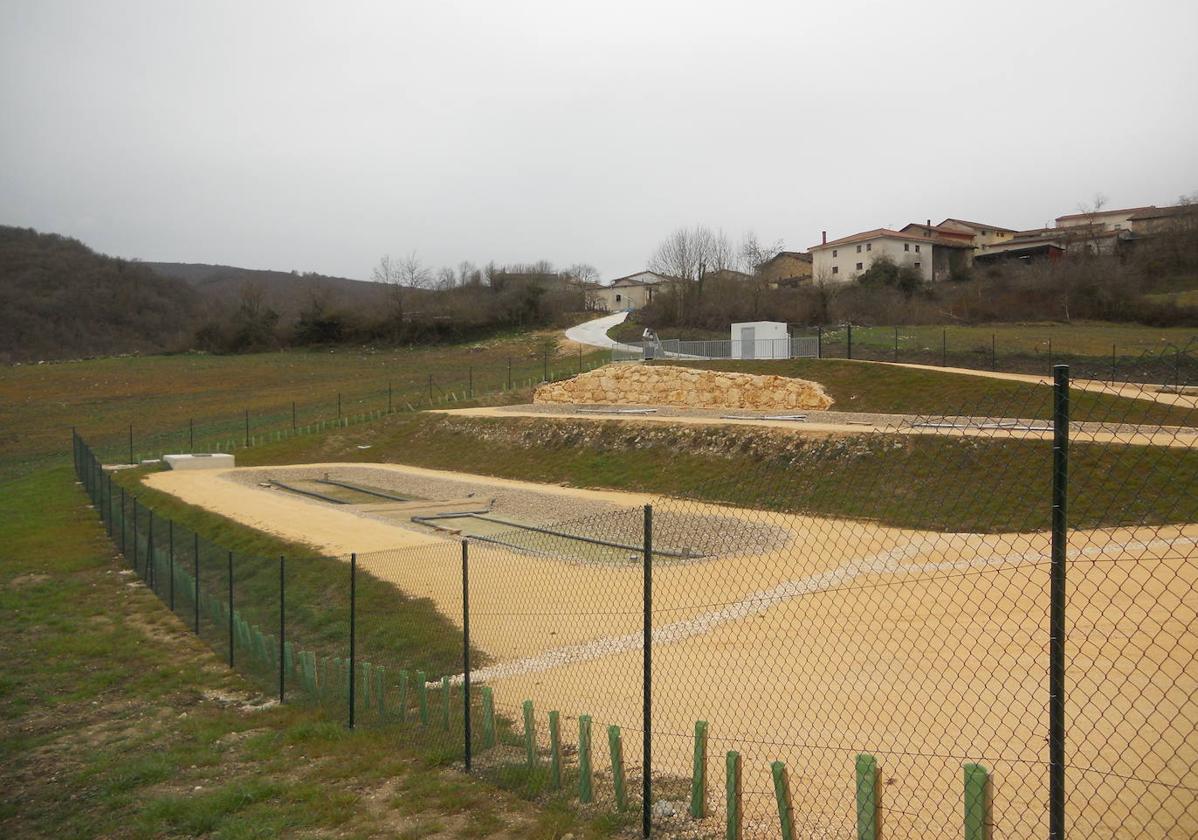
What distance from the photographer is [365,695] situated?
9.47m

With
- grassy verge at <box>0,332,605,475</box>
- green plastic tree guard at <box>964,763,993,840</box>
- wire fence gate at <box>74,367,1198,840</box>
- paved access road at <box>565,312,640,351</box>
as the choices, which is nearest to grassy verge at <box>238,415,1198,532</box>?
wire fence gate at <box>74,367,1198,840</box>

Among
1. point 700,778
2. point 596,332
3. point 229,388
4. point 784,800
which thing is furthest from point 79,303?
point 784,800

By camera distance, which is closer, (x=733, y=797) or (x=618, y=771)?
(x=733, y=797)

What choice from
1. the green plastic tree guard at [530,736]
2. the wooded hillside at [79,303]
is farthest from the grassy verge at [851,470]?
the wooded hillside at [79,303]

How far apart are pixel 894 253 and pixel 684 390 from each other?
4573 cm

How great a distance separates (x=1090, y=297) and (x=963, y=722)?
52633 mm

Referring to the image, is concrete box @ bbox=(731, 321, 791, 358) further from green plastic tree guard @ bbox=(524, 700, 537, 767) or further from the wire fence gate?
green plastic tree guard @ bbox=(524, 700, 537, 767)

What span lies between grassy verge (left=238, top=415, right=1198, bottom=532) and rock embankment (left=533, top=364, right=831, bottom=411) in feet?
19.0

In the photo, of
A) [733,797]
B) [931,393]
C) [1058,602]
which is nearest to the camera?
[1058,602]

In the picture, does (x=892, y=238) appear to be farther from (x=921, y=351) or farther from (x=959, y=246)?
(x=921, y=351)

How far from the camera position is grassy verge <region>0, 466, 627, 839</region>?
6.70 metres

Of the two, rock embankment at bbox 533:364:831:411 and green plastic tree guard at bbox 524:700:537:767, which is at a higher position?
rock embankment at bbox 533:364:831:411

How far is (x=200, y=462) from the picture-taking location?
35781 mm

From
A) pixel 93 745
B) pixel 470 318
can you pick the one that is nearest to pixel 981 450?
pixel 93 745
